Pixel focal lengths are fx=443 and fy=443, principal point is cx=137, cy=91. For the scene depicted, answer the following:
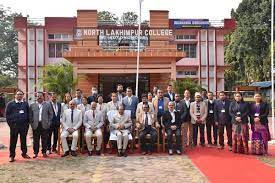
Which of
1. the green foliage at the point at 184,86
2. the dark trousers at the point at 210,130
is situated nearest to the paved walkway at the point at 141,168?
the dark trousers at the point at 210,130

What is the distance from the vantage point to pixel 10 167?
8.76m

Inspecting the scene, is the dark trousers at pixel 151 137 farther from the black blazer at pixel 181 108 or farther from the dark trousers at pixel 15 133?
the dark trousers at pixel 15 133

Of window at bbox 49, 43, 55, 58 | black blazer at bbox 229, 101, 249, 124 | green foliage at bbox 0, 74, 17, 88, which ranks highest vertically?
window at bbox 49, 43, 55, 58

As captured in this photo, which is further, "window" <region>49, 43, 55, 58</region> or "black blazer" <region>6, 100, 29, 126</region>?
"window" <region>49, 43, 55, 58</region>

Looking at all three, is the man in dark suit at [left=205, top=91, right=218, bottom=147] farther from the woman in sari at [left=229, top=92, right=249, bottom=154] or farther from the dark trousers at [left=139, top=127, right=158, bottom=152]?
the dark trousers at [left=139, top=127, right=158, bottom=152]

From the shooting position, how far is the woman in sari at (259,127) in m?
10.4

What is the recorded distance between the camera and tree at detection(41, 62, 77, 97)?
755 inches

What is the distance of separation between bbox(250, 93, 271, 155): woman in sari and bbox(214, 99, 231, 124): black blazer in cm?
70

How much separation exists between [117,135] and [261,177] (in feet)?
12.4

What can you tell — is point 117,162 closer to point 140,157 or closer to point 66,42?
point 140,157

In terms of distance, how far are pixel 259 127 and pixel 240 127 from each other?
0.44 metres

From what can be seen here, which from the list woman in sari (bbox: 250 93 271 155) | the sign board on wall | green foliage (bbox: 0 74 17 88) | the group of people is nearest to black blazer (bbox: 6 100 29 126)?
the group of people

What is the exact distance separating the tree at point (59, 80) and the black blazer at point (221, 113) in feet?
29.8

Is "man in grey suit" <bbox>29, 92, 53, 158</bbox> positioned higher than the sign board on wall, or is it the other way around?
the sign board on wall
